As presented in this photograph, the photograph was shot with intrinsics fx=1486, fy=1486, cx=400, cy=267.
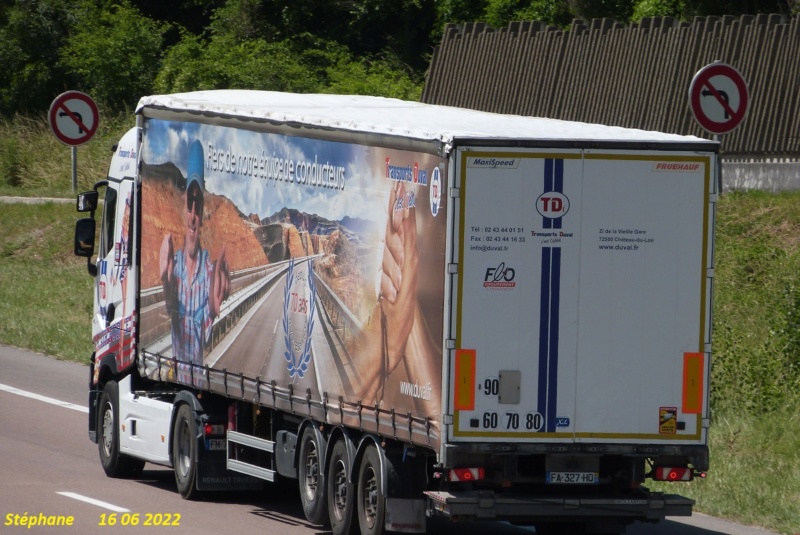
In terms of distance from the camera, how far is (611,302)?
32.0 ft

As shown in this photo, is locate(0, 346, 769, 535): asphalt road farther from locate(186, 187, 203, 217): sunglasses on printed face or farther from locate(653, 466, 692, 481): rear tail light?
locate(186, 187, 203, 217): sunglasses on printed face

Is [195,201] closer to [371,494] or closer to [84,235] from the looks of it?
[84,235]

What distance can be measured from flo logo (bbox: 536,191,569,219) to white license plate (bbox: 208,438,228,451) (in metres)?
4.35

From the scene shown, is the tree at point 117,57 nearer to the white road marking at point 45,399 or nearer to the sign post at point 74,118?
the sign post at point 74,118

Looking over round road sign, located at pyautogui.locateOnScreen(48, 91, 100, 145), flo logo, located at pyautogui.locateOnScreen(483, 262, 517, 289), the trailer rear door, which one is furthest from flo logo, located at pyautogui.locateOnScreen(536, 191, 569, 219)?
round road sign, located at pyautogui.locateOnScreen(48, 91, 100, 145)

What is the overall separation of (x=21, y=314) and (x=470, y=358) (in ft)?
55.3

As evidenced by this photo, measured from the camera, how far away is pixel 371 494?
10406 mm

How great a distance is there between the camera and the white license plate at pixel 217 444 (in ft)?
41.7

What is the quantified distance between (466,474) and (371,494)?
3.49 feet

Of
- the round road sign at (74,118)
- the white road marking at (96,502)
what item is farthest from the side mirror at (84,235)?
the round road sign at (74,118)

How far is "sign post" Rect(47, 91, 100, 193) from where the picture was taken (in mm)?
22875

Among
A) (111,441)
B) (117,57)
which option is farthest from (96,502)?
(117,57)

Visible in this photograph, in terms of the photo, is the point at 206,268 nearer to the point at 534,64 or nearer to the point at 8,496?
the point at 8,496

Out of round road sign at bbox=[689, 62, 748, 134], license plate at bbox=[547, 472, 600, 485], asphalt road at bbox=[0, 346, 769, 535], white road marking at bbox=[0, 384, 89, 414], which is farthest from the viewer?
white road marking at bbox=[0, 384, 89, 414]
